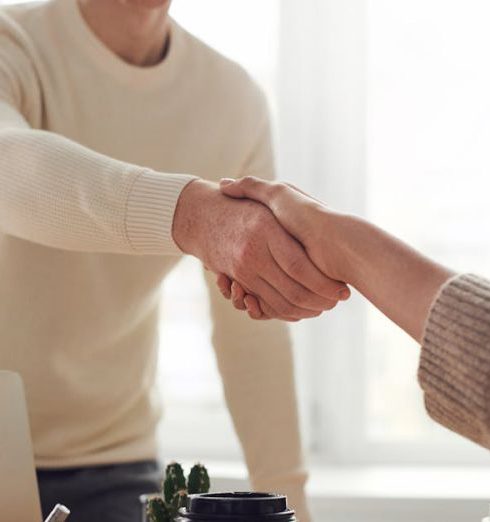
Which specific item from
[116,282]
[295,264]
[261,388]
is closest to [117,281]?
[116,282]

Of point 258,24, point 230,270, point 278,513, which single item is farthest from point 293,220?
point 258,24

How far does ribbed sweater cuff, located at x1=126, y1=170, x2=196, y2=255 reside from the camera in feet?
4.56

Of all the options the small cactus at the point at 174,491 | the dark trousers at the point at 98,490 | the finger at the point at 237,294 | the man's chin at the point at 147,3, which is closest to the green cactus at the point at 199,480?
the small cactus at the point at 174,491

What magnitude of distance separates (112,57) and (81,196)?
1.69 feet

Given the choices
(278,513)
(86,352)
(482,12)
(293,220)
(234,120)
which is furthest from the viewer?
(482,12)

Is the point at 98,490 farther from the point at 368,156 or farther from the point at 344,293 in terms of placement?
the point at 368,156

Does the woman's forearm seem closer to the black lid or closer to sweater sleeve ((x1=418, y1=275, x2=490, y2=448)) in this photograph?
sweater sleeve ((x1=418, y1=275, x2=490, y2=448))

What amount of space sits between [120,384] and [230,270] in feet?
1.64

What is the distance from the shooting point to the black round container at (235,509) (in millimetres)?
853

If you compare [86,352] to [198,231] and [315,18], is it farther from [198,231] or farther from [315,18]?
[315,18]

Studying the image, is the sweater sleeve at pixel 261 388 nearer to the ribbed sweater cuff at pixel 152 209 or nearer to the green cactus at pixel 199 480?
the ribbed sweater cuff at pixel 152 209

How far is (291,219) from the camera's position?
4.42 feet

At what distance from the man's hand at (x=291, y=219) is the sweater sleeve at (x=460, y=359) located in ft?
1.07

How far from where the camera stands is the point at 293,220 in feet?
4.42
